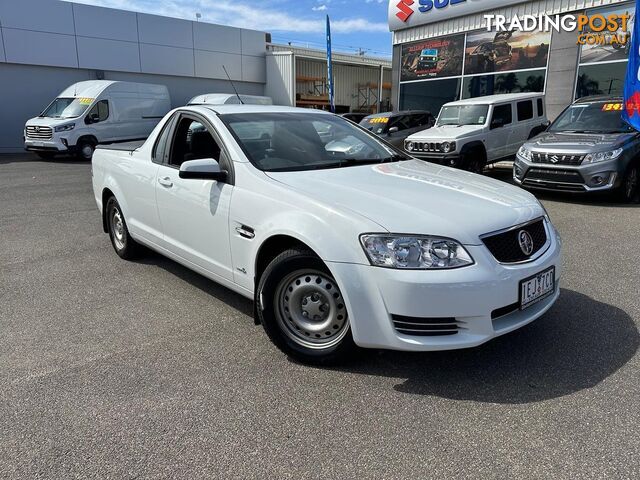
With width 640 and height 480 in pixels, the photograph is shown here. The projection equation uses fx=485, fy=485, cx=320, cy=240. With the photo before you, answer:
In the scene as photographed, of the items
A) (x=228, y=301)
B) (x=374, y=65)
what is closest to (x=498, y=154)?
(x=228, y=301)

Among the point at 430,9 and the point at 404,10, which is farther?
the point at 404,10

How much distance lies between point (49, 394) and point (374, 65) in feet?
105

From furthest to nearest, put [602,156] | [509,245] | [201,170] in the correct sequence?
[602,156], [201,170], [509,245]

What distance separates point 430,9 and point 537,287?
1761 cm

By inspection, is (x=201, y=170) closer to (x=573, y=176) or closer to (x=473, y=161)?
Answer: (x=573, y=176)

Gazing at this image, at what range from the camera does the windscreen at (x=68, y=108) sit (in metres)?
16.4

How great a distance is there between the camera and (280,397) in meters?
2.76

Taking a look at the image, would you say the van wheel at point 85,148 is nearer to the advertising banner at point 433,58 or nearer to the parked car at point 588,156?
the advertising banner at point 433,58

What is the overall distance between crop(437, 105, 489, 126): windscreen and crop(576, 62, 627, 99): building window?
4561 mm

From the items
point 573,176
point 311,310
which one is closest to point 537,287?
point 311,310

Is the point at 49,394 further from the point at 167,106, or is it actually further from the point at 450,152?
the point at 167,106

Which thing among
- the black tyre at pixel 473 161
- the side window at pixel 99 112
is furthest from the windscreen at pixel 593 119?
the side window at pixel 99 112

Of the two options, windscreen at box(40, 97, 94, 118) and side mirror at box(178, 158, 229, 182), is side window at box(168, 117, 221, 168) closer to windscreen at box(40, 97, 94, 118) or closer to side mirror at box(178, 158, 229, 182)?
side mirror at box(178, 158, 229, 182)

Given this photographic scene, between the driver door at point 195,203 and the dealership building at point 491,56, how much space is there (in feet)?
42.8
